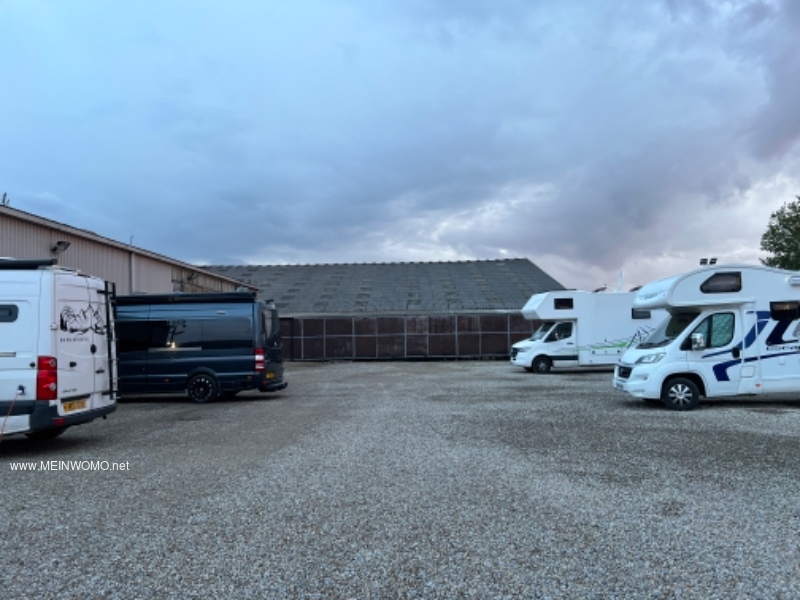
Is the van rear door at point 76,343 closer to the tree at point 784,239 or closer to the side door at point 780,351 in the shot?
the side door at point 780,351

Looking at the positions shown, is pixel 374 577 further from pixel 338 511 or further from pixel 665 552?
pixel 665 552

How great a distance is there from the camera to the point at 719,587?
4012mm

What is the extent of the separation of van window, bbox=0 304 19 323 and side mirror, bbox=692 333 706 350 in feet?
36.5

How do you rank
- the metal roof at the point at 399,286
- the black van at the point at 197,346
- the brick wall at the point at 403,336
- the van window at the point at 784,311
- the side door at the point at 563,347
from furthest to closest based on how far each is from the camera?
1. the metal roof at the point at 399,286
2. the brick wall at the point at 403,336
3. the side door at the point at 563,347
4. the black van at the point at 197,346
5. the van window at the point at 784,311

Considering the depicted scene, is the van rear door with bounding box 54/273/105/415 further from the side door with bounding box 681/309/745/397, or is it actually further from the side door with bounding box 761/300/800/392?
the side door with bounding box 761/300/800/392

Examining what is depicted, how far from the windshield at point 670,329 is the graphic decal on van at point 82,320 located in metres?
→ 10.0

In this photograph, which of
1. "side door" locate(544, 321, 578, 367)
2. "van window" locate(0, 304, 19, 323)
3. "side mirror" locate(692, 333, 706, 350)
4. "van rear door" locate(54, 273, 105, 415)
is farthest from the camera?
"side door" locate(544, 321, 578, 367)

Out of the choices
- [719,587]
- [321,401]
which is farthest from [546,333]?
[719,587]

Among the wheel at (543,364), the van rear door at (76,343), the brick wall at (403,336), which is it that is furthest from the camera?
the brick wall at (403,336)

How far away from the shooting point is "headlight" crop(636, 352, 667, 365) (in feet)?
40.8

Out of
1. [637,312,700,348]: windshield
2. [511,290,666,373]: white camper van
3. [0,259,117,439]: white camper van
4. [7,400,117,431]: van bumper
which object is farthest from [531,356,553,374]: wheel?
[7,400,117,431]: van bumper

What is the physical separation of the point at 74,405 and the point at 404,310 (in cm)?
2833

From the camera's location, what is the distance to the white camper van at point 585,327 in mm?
22688

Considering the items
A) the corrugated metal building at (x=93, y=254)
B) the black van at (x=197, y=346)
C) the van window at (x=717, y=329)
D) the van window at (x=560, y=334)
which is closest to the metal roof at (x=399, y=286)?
the van window at (x=560, y=334)
